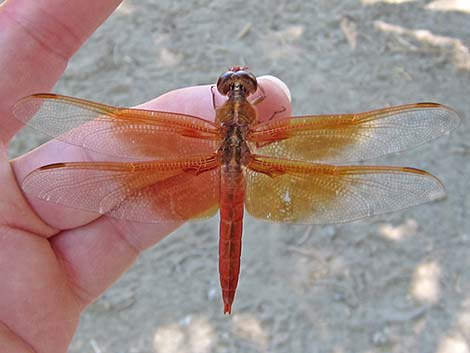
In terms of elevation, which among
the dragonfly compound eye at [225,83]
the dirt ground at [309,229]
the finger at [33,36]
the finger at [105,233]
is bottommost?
the dirt ground at [309,229]

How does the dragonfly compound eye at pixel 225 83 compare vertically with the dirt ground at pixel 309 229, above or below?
above

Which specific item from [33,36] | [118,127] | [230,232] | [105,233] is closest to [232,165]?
[230,232]

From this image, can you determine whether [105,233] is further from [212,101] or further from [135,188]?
[212,101]

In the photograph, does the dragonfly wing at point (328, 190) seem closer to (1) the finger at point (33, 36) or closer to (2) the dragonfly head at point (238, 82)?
(2) the dragonfly head at point (238, 82)

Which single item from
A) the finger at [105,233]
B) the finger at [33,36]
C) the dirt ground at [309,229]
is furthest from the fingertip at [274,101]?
the dirt ground at [309,229]

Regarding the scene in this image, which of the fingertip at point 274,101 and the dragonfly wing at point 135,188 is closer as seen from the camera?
the dragonfly wing at point 135,188

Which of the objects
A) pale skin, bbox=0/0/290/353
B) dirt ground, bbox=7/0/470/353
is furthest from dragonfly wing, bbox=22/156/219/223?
dirt ground, bbox=7/0/470/353
